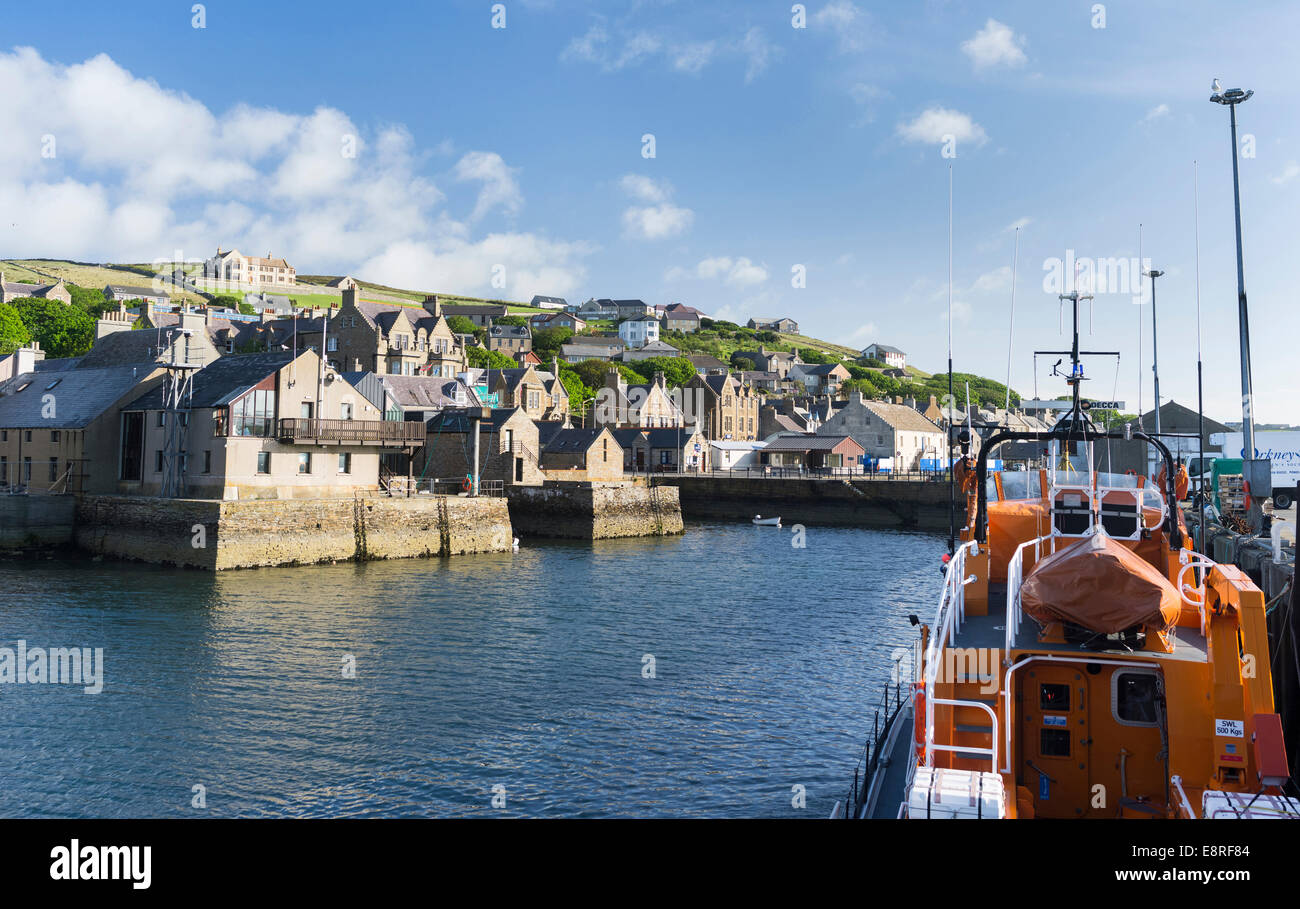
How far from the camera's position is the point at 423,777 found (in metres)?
18.2

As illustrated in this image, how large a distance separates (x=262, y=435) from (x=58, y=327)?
95.0 m

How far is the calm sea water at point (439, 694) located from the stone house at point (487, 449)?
74.9 ft

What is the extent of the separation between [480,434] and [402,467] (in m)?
6.23

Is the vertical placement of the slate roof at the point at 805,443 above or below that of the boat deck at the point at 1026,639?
above

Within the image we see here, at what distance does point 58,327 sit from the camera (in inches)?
4808

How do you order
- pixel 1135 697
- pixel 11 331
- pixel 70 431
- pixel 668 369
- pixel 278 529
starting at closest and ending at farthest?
pixel 1135 697 → pixel 278 529 → pixel 70 431 → pixel 11 331 → pixel 668 369

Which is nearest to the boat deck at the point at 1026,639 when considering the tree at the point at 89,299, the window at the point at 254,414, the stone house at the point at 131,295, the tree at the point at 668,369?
the window at the point at 254,414

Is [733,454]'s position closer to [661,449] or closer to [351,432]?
[661,449]

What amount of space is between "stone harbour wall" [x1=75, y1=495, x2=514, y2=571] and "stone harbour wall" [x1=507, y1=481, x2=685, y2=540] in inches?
349

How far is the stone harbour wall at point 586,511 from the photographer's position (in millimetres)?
62156

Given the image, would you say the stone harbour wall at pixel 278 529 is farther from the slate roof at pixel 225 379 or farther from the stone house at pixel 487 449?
the stone house at pixel 487 449

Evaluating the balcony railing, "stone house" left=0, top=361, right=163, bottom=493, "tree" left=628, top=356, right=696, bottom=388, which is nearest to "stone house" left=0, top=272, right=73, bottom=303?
"tree" left=628, top=356, right=696, bottom=388

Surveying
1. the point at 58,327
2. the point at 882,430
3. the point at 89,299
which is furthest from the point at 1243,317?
the point at 89,299
